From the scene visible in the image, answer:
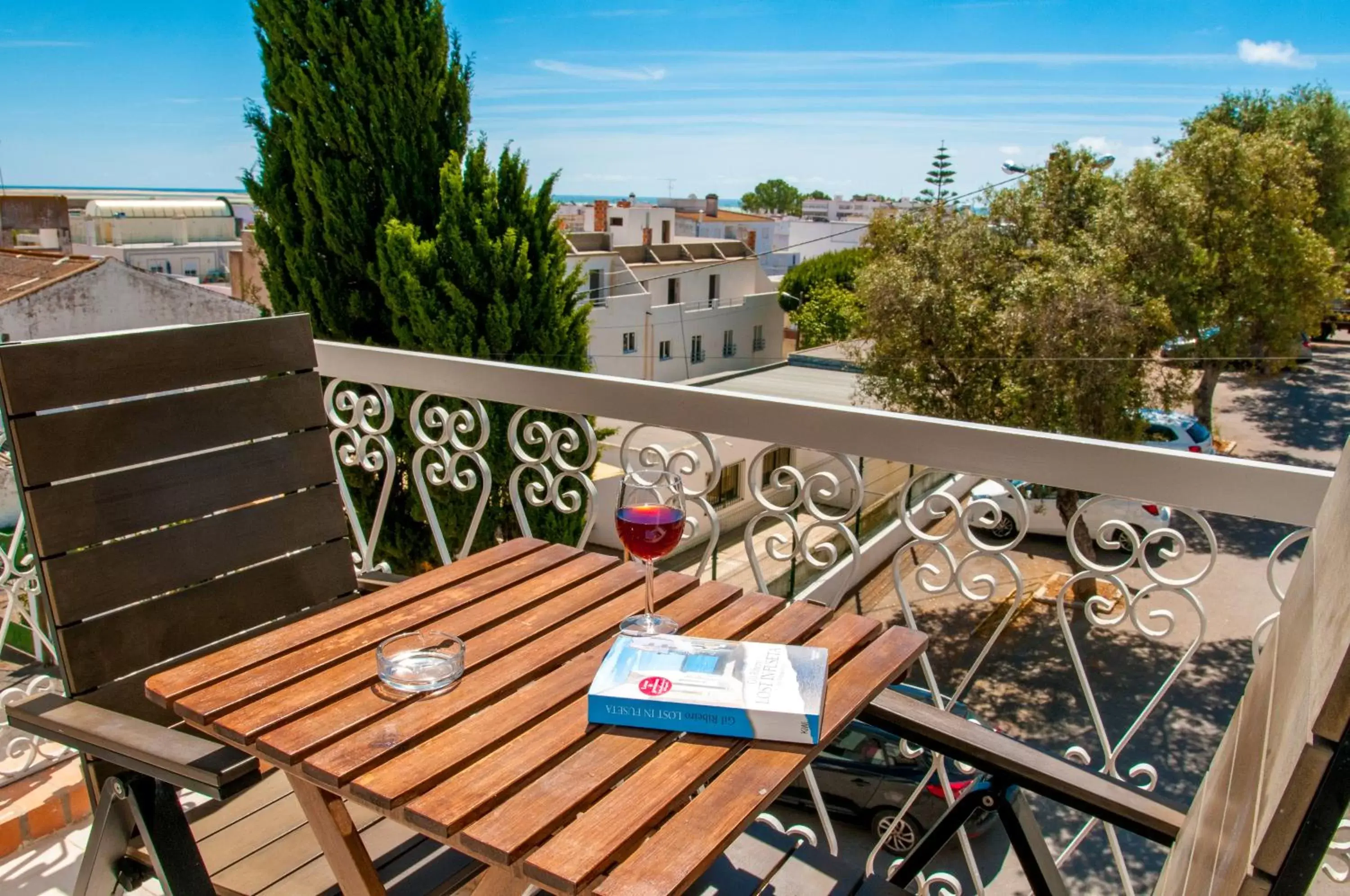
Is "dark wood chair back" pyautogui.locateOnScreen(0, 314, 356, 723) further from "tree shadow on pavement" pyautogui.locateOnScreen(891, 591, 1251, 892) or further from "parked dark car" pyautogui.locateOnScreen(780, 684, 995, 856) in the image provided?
"tree shadow on pavement" pyautogui.locateOnScreen(891, 591, 1251, 892)

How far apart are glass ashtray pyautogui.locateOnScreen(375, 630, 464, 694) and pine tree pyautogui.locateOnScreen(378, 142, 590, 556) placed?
6669 millimetres

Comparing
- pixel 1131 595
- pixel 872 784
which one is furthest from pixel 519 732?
pixel 872 784

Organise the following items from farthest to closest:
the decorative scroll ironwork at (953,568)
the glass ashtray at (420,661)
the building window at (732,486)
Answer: the building window at (732,486) < the decorative scroll ironwork at (953,568) < the glass ashtray at (420,661)

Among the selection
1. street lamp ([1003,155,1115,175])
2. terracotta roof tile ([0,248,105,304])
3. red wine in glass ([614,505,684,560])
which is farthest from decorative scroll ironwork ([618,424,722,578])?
street lamp ([1003,155,1115,175])

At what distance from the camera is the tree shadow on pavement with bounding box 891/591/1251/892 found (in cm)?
884

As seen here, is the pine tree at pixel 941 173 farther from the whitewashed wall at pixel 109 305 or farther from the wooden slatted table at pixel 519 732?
the wooden slatted table at pixel 519 732

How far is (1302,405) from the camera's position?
2288cm

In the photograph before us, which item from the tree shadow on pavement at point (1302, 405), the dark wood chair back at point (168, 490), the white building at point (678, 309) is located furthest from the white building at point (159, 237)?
the dark wood chair back at point (168, 490)

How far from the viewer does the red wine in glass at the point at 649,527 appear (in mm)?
1251

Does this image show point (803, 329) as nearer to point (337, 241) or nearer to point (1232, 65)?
point (337, 241)

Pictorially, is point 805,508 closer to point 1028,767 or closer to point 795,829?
point 795,829

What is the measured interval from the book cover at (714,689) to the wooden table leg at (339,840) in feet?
1.09

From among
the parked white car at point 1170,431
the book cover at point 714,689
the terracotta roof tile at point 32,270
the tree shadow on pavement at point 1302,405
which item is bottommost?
the tree shadow on pavement at point 1302,405

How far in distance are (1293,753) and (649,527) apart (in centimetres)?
80
